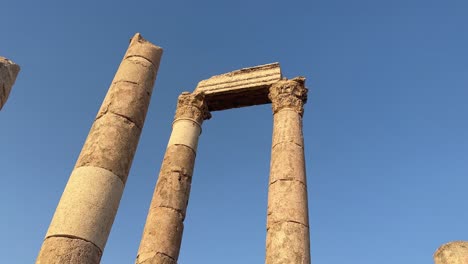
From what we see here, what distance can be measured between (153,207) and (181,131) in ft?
11.7

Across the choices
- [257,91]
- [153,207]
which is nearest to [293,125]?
[257,91]

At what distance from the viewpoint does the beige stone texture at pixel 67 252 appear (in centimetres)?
634

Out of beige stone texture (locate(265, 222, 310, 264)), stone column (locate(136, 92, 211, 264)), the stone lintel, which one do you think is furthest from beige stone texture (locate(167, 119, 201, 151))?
beige stone texture (locate(265, 222, 310, 264))

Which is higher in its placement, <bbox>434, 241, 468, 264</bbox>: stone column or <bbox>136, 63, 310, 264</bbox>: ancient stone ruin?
<bbox>136, 63, 310, 264</bbox>: ancient stone ruin

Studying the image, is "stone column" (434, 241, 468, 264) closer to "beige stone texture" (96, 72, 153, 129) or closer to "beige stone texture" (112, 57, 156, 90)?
"beige stone texture" (96, 72, 153, 129)

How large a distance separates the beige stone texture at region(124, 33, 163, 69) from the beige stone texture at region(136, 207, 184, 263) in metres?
5.52

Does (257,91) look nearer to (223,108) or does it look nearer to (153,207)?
(223,108)

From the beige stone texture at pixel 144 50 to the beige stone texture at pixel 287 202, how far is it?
5.48 m

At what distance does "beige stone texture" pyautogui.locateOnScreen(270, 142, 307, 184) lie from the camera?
43.1 ft

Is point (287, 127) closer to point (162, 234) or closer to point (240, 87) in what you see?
point (240, 87)

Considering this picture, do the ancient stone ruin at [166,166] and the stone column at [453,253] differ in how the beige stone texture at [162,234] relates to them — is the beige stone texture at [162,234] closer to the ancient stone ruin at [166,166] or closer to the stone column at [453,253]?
the ancient stone ruin at [166,166]

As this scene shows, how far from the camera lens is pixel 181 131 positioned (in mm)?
16203

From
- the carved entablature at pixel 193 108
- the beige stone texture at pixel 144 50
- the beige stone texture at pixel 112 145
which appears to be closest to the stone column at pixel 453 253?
the beige stone texture at pixel 112 145

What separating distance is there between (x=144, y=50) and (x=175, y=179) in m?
5.86
